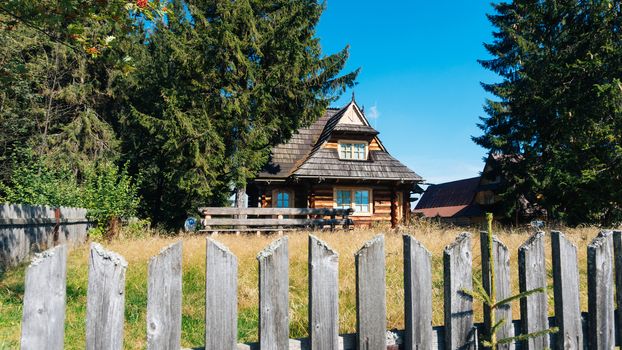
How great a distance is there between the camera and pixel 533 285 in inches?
87.4

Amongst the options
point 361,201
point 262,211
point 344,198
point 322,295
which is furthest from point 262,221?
point 322,295

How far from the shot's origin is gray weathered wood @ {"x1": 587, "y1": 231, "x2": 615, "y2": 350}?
2.42m

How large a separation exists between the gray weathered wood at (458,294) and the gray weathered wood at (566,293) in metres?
0.60

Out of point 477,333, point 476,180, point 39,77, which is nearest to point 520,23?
point 476,180

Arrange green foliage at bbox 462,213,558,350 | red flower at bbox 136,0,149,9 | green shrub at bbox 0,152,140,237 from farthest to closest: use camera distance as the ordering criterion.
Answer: green shrub at bbox 0,152,140,237
red flower at bbox 136,0,149,9
green foliage at bbox 462,213,558,350

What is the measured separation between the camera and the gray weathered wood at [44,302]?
4.84ft

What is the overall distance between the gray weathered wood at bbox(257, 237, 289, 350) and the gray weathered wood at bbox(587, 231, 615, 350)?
1843mm

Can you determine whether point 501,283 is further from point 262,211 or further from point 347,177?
point 347,177

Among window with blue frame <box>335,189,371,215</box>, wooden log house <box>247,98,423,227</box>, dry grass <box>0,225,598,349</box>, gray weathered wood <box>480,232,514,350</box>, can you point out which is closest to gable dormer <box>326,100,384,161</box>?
wooden log house <box>247,98,423,227</box>

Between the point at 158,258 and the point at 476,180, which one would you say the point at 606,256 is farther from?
the point at 476,180

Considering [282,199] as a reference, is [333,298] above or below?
below

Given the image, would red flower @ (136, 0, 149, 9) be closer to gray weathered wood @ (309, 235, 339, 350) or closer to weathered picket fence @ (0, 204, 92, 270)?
gray weathered wood @ (309, 235, 339, 350)

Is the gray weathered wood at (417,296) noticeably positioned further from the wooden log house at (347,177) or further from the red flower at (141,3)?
the wooden log house at (347,177)

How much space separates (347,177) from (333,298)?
695 inches
